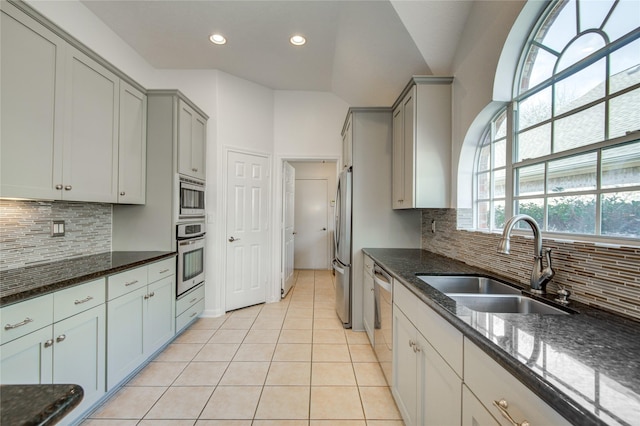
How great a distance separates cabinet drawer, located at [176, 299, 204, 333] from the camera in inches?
98.6

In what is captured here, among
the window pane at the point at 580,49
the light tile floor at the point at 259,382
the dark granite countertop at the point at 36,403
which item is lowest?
the light tile floor at the point at 259,382

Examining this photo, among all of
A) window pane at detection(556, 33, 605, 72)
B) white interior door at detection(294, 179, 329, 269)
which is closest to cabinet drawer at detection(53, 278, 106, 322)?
window pane at detection(556, 33, 605, 72)

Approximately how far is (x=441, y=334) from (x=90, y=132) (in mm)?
2526

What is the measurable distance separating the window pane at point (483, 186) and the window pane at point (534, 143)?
37cm

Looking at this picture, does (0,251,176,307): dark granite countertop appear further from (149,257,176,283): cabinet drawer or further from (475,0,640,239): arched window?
(475,0,640,239): arched window

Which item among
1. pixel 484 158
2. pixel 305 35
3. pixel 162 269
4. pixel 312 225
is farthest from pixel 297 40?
pixel 312 225

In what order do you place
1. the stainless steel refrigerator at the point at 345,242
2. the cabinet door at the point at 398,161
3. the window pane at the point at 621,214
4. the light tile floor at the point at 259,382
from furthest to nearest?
the stainless steel refrigerator at the point at 345,242, the cabinet door at the point at 398,161, the light tile floor at the point at 259,382, the window pane at the point at 621,214

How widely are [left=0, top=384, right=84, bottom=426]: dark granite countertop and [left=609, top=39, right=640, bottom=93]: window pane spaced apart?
6.59ft

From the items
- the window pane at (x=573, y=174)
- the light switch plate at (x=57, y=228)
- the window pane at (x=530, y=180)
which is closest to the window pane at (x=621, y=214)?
the window pane at (x=573, y=174)

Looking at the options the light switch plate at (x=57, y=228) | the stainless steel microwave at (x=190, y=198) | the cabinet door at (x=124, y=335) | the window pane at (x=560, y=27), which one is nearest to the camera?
the window pane at (x=560, y=27)

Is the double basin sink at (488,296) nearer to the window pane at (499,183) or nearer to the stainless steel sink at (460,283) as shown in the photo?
the stainless steel sink at (460,283)

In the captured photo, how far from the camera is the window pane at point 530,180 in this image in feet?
4.97

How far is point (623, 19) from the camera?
1.10 metres

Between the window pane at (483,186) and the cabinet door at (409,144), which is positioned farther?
the cabinet door at (409,144)
